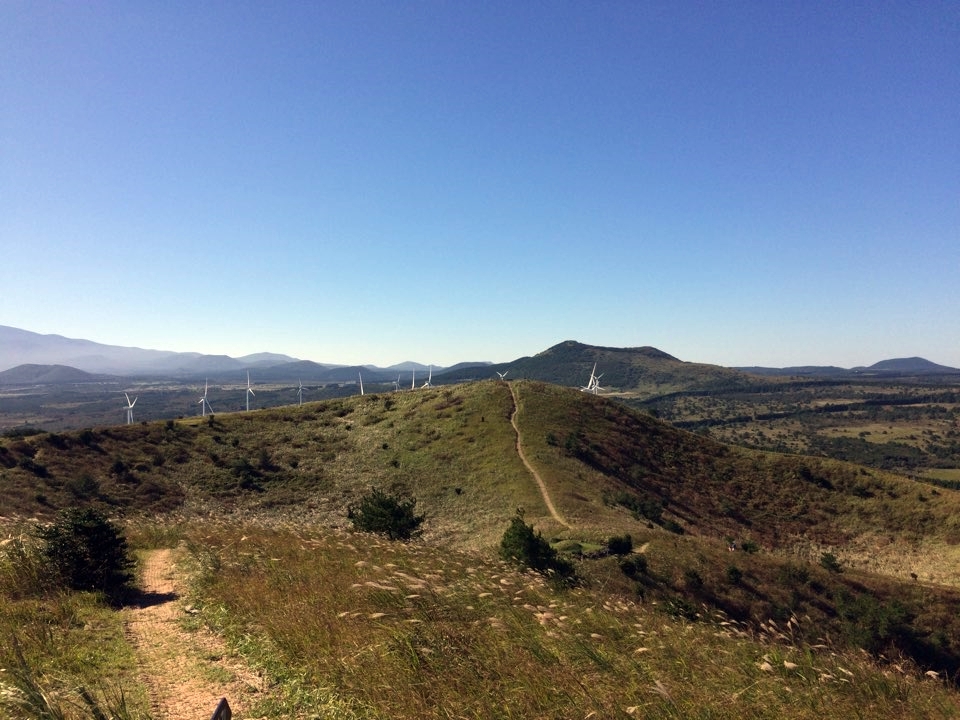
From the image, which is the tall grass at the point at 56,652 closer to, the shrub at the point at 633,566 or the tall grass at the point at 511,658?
the tall grass at the point at 511,658

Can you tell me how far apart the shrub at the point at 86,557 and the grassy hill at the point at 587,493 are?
2253 centimetres

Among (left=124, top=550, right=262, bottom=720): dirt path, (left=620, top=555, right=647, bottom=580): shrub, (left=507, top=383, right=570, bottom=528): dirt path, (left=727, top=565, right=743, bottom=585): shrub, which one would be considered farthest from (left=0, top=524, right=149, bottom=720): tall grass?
(left=507, top=383, right=570, bottom=528): dirt path

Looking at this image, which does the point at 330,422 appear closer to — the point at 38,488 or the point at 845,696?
the point at 38,488

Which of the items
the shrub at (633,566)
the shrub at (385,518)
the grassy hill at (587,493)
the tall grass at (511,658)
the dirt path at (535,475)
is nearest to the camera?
the tall grass at (511,658)

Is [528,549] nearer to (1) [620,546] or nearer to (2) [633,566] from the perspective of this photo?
(2) [633,566]

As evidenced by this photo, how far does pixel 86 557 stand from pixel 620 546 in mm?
36612

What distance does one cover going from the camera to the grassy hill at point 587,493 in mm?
38656

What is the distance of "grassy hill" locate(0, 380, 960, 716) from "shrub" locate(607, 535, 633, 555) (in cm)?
123

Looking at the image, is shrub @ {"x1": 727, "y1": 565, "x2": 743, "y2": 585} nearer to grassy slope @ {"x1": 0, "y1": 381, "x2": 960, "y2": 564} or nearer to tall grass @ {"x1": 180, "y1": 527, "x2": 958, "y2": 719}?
grassy slope @ {"x1": 0, "y1": 381, "x2": 960, "y2": 564}

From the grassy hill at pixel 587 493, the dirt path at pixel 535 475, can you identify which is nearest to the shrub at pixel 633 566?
the grassy hill at pixel 587 493

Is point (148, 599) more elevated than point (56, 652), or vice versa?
point (56, 652)

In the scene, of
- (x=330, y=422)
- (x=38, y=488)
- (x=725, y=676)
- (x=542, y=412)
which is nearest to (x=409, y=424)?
(x=330, y=422)

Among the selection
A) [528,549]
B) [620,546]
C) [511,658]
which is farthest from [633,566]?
[511,658]

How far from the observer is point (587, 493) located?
2352 inches
